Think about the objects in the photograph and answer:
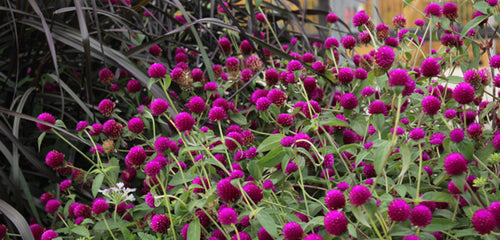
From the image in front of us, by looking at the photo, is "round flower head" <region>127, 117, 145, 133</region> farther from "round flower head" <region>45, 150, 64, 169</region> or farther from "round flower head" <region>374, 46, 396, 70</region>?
"round flower head" <region>374, 46, 396, 70</region>

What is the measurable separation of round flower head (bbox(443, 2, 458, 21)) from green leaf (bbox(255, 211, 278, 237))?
63 centimetres

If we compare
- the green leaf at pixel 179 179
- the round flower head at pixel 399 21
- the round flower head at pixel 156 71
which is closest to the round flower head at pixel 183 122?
the green leaf at pixel 179 179

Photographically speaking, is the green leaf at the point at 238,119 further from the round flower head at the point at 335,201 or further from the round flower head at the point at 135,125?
the round flower head at the point at 335,201

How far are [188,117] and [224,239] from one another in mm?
206

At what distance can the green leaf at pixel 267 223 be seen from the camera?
0.58 m

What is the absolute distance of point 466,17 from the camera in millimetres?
3453

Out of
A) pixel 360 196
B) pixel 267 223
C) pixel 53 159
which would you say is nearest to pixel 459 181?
pixel 360 196

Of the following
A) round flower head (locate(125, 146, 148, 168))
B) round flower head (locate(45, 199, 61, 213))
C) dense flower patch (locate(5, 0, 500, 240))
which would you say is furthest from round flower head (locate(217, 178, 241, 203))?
round flower head (locate(45, 199, 61, 213))

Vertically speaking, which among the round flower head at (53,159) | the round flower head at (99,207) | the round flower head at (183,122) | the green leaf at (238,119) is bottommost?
the round flower head at (99,207)

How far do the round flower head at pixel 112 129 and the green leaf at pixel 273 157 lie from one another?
0.38m

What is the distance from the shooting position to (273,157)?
710mm

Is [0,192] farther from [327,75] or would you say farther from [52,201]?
[327,75]

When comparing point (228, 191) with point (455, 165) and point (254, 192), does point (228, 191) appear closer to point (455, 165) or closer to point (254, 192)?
point (254, 192)

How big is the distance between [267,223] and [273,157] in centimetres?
14
